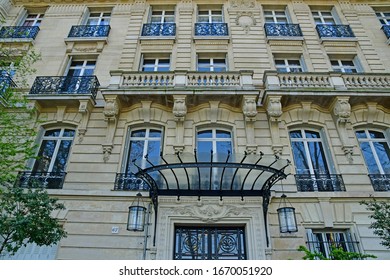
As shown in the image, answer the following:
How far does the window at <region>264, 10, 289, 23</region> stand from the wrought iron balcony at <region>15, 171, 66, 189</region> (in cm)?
1106

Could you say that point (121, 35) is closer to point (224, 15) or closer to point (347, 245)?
point (224, 15)

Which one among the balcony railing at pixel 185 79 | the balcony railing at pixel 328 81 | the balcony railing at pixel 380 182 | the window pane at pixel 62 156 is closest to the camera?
the balcony railing at pixel 380 182

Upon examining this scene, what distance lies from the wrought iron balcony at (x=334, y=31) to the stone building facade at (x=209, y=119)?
0.07 metres

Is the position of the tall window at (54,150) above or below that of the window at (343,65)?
below

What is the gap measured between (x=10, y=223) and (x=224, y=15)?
1174 cm

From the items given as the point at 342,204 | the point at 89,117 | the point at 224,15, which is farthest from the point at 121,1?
the point at 342,204

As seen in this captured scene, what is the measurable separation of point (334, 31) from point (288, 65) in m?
2.84

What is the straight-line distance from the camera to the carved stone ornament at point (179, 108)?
8711mm

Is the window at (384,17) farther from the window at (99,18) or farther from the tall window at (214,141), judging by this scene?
the window at (99,18)

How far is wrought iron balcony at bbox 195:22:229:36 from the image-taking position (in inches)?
461

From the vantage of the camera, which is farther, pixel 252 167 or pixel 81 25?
pixel 81 25

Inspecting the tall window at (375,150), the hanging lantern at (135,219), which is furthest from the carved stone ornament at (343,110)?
the hanging lantern at (135,219)

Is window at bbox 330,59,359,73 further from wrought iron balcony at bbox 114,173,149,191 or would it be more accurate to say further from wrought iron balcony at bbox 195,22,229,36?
wrought iron balcony at bbox 114,173,149,191

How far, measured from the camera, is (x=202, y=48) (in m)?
11.4
